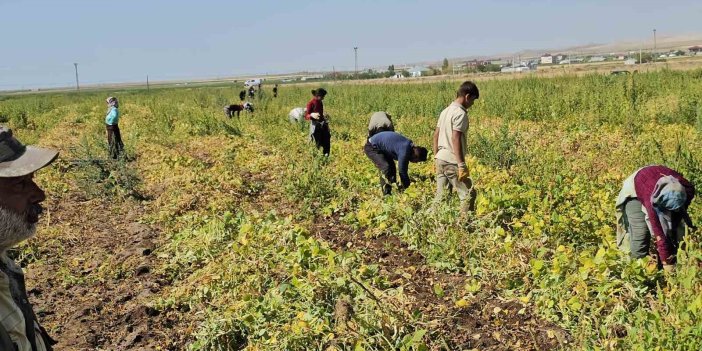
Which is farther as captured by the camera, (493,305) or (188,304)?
(188,304)

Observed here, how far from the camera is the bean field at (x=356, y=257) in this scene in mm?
3639

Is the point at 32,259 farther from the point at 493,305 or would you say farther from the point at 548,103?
the point at 548,103

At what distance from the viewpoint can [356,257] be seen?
4945 millimetres

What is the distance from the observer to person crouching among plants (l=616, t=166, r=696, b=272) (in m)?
3.69

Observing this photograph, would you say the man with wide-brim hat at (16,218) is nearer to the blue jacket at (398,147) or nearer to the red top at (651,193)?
the red top at (651,193)

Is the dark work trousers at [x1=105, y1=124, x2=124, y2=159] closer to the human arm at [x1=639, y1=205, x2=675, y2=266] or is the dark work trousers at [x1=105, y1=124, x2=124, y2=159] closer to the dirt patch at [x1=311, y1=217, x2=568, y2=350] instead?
the dirt patch at [x1=311, y1=217, x2=568, y2=350]

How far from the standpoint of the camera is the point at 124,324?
4488mm

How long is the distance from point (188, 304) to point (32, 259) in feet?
8.54

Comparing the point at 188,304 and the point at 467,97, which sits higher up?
the point at 467,97

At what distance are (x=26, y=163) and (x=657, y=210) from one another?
3.62m

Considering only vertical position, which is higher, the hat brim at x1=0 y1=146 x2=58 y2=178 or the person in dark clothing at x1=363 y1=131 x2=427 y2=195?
the hat brim at x1=0 y1=146 x2=58 y2=178

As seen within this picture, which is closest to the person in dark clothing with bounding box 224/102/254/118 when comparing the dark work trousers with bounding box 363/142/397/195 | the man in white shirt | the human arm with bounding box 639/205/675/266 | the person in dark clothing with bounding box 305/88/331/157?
the person in dark clothing with bounding box 305/88/331/157

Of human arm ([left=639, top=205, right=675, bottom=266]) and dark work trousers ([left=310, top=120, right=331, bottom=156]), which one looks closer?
human arm ([left=639, top=205, right=675, bottom=266])

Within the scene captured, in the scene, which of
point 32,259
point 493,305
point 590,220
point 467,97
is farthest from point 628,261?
point 32,259
